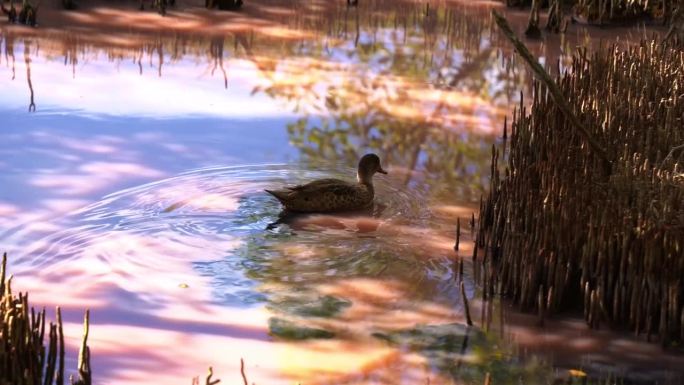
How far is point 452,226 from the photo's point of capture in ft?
19.0

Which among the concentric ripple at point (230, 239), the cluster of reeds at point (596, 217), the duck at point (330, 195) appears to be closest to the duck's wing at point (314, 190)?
the duck at point (330, 195)

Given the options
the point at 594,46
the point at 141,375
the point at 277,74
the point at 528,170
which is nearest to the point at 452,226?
the point at 528,170

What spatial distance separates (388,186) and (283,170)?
1.96 feet

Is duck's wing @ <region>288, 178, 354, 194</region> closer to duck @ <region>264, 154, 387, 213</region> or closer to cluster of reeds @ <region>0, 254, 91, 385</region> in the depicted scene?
duck @ <region>264, 154, 387, 213</region>

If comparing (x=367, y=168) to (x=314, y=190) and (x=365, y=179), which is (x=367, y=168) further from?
(x=314, y=190)

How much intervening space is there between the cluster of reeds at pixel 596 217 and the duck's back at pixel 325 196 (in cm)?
73

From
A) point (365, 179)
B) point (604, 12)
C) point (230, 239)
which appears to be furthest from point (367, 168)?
point (604, 12)

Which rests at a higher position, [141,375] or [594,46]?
[594,46]

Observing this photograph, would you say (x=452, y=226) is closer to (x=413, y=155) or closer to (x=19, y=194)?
(x=413, y=155)

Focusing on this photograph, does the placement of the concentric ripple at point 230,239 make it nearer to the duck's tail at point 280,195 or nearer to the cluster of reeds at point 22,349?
the duck's tail at point 280,195

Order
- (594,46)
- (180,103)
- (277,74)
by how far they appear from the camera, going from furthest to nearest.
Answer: (594,46) < (277,74) < (180,103)

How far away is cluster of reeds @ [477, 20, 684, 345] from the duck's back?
729 millimetres

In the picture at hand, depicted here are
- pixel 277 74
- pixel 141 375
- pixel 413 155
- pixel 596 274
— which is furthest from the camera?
pixel 277 74

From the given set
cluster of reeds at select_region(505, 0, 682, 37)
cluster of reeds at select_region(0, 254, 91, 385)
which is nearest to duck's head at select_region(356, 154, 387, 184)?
cluster of reeds at select_region(0, 254, 91, 385)
